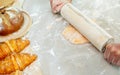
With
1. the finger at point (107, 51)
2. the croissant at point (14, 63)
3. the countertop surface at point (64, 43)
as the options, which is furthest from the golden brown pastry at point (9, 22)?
the finger at point (107, 51)

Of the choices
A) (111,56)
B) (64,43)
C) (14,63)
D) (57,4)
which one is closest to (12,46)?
(14,63)

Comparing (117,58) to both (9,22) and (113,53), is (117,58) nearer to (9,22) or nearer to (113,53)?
(113,53)

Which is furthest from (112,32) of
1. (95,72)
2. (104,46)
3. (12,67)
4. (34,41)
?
(12,67)

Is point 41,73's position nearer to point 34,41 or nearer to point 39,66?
point 39,66

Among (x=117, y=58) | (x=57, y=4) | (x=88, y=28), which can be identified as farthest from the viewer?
(x=57, y=4)

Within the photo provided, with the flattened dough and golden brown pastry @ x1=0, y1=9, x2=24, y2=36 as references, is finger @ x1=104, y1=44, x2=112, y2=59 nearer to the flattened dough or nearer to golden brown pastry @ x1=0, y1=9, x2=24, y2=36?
the flattened dough

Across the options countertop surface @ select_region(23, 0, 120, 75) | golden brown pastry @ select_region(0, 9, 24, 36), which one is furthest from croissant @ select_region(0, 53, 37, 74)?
golden brown pastry @ select_region(0, 9, 24, 36)

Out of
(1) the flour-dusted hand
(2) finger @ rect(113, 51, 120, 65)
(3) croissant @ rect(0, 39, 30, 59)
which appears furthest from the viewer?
(1) the flour-dusted hand

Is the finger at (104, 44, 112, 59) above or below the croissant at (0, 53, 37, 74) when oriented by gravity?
above
